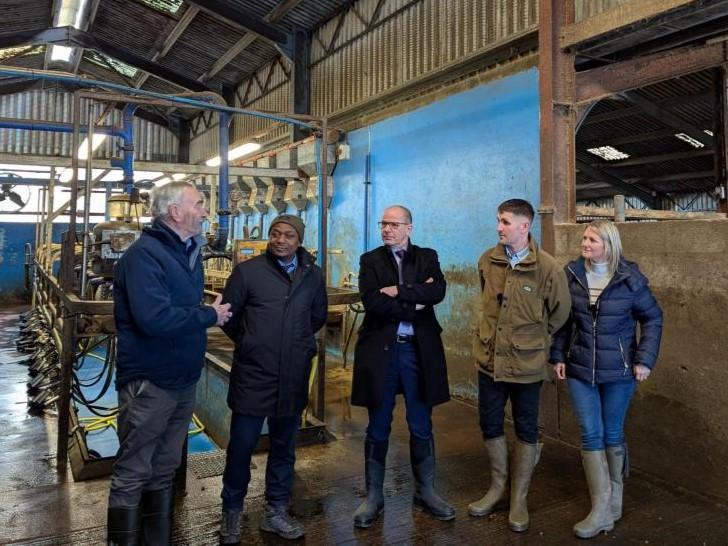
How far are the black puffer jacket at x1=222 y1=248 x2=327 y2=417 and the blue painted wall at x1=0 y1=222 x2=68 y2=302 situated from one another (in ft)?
49.0

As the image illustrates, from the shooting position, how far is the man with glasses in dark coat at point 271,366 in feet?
8.03

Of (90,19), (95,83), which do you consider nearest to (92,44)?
(90,19)

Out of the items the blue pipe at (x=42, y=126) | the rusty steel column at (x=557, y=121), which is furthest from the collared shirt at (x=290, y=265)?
the blue pipe at (x=42, y=126)

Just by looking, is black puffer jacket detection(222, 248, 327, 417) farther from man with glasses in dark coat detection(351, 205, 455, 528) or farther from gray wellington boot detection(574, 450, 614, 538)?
gray wellington boot detection(574, 450, 614, 538)

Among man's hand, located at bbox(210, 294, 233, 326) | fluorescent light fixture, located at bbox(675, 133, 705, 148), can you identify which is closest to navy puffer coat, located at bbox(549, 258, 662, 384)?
man's hand, located at bbox(210, 294, 233, 326)

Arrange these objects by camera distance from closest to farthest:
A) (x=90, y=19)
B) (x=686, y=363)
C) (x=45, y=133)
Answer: (x=686, y=363), (x=90, y=19), (x=45, y=133)

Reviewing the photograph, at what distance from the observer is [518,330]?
260 centimetres

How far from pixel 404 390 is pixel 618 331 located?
1.03 m

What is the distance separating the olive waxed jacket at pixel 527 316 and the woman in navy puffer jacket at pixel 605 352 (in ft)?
0.45

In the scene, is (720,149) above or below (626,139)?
below

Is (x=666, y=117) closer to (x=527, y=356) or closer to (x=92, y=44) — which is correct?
(x=527, y=356)

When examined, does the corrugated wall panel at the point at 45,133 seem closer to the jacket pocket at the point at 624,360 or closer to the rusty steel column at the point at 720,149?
the rusty steel column at the point at 720,149

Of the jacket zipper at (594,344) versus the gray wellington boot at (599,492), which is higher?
the jacket zipper at (594,344)

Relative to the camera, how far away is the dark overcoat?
260 cm
